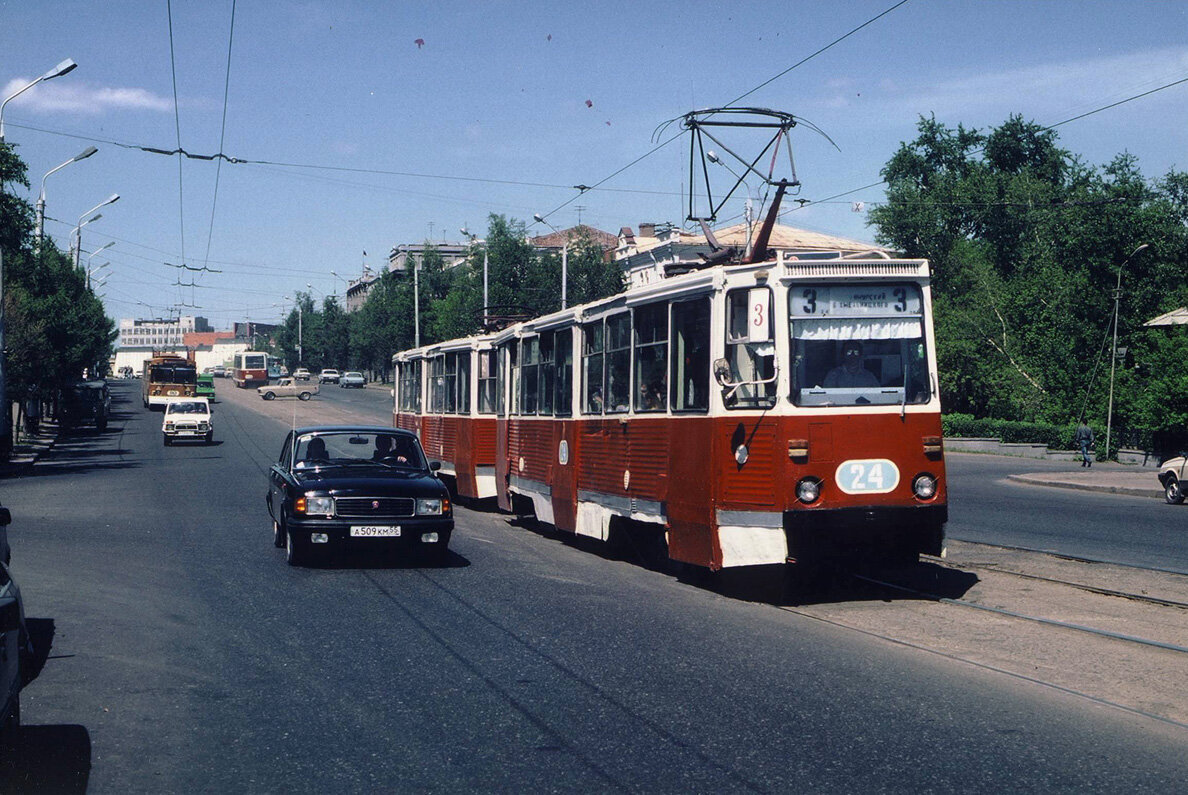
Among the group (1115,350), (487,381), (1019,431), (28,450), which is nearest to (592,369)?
(487,381)

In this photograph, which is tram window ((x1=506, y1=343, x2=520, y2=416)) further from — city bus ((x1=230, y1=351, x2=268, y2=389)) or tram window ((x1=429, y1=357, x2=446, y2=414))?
city bus ((x1=230, y1=351, x2=268, y2=389))

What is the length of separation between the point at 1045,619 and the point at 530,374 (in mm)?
9569

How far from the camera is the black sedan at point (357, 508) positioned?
12836 millimetres

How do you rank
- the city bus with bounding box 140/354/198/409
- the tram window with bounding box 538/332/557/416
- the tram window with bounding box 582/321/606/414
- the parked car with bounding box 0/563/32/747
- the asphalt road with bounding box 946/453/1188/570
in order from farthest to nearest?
the city bus with bounding box 140/354/198/409 → the tram window with bounding box 538/332/557/416 → the asphalt road with bounding box 946/453/1188/570 → the tram window with bounding box 582/321/606/414 → the parked car with bounding box 0/563/32/747

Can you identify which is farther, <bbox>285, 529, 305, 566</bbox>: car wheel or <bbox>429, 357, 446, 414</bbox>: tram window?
<bbox>429, 357, 446, 414</bbox>: tram window

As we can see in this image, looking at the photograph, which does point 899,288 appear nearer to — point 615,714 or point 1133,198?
point 615,714

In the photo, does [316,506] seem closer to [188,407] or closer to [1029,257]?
[188,407]

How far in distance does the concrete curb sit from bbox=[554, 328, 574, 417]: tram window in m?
16.3

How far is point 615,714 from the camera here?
680 centimetres

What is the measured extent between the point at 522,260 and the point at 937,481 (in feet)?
266

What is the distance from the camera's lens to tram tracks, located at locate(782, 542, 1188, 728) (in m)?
8.09

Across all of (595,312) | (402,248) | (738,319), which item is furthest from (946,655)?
(402,248)

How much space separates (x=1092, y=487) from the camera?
28.8 metres

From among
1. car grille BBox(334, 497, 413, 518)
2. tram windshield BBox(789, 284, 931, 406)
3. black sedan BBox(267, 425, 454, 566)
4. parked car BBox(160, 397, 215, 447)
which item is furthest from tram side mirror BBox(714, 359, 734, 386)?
parked car BBox(160, 397, 215, 447)
